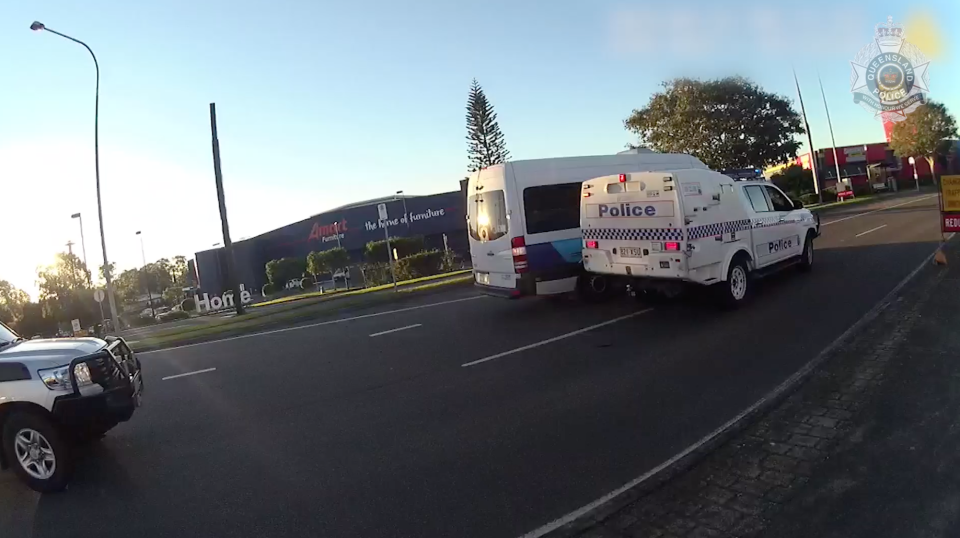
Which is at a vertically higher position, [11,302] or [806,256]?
[11,302]

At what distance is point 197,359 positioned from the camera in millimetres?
12562

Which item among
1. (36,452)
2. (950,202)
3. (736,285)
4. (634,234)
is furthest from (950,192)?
(36,452)

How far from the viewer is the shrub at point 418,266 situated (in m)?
31.0

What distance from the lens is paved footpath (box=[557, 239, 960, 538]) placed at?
13.0 feet

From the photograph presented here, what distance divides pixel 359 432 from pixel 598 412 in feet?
7.84

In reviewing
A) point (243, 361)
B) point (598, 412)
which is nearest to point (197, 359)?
point (243, 361)

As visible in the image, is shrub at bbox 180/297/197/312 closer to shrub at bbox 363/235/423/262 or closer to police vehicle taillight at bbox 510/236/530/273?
shrub at bbox 363/235/423/262

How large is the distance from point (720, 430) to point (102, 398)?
5.54 meters

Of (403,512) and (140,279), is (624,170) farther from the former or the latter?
(140,279)

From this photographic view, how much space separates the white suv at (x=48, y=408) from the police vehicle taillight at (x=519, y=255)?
7278 mm

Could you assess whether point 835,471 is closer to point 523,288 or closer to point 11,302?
point 523,288

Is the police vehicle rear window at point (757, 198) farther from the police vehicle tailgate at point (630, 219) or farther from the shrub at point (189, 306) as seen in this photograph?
the shrub at point (189, 306)

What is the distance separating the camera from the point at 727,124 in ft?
123

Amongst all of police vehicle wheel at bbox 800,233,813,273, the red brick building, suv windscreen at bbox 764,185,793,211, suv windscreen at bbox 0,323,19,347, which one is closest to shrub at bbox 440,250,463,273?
police vehicle wheel at bbox 800,233,813,273
